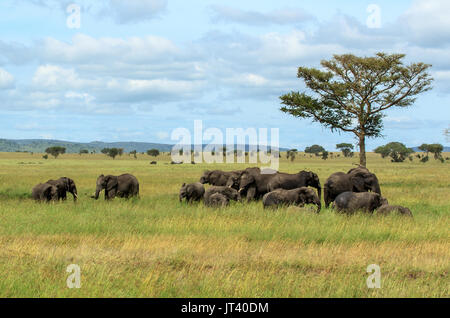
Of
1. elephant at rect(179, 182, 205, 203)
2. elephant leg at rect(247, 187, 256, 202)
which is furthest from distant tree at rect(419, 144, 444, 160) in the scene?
elephant at rect(179, 182, 205, 203)

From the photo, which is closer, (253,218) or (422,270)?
(422,270)

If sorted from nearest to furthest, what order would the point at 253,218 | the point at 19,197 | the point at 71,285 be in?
the point at 71,285 < the point at 253,218 < the point at 19,197

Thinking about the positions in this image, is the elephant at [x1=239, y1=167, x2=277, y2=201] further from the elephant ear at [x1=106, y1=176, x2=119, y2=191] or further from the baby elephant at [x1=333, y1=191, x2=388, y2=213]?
the elephant ear at [x1=106, y1=176, x2=119, y2=191]

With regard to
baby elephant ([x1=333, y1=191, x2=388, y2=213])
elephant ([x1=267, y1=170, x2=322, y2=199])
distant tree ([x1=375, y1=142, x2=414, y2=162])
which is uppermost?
distant tree ([x1=375, y1=142, x2=414, y2=162])

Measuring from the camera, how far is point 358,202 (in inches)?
630

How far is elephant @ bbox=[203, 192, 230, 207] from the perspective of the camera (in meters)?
18.0

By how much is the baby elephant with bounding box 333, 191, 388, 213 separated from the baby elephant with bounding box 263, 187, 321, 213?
81cm

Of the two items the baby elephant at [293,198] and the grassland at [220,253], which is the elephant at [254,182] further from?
the grassland at [220,253]

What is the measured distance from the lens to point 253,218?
15.3m

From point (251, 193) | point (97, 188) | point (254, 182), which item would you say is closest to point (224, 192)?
point (251, 193)

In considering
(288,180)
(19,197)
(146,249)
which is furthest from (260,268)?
(19,197)
